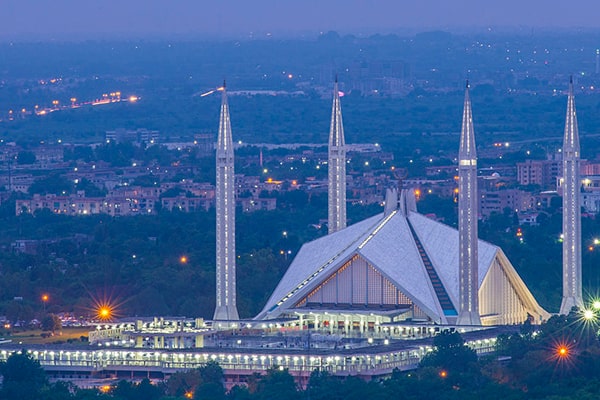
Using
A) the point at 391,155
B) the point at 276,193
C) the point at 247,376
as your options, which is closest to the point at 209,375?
the point at 247,376

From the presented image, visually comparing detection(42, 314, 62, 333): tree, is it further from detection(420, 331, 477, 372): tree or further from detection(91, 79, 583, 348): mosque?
detection(420, 331, 477, 372): tree

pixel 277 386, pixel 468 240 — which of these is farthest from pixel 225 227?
pixel 277 386

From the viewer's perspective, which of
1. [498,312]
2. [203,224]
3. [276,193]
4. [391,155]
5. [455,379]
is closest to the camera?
[455,379]

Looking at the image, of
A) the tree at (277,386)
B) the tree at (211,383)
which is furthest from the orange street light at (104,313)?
the tree at (277,386)

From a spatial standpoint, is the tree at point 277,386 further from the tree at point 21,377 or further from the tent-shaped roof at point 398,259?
the tent-shaped roof at point 398,259

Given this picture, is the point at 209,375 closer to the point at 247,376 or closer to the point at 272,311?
the point at 247,376

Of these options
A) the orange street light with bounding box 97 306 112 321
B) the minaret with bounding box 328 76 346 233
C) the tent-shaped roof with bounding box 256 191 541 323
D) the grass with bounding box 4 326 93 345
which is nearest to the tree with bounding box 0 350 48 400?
the grass with bounding box 4 326 93 345

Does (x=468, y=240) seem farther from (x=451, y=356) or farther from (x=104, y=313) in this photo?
(x=104, y=313)
